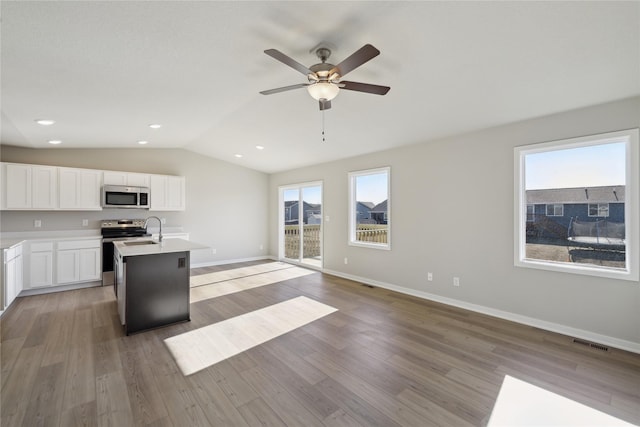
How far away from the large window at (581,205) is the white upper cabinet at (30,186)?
722 cm

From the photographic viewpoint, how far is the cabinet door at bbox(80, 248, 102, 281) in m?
4.92

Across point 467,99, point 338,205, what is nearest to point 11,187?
point 338,205

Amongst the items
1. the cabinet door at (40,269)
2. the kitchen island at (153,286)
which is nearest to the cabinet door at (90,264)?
the cabinet door at (40,269)

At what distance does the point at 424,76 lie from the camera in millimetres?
2840

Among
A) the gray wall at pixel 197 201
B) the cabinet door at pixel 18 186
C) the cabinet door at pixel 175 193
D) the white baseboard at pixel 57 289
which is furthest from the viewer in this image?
the cabinet door at pixel 175 193

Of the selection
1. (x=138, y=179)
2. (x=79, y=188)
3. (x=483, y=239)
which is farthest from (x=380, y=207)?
(x=79, y=188)

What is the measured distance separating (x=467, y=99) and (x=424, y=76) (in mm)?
687

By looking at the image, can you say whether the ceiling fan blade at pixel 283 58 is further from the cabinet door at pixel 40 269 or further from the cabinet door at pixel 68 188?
the cabinet door at pixel 40 269

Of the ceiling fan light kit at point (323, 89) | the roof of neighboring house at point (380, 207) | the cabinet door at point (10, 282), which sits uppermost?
the ceiling fan light kit at point (323, 89)

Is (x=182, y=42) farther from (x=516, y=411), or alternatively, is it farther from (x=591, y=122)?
(x=591, y=122)

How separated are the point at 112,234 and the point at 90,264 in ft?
2.12

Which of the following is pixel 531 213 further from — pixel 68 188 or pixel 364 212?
pixel 68 188

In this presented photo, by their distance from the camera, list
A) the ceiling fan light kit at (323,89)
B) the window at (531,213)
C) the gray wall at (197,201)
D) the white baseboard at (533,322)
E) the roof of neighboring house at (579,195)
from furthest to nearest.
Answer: the gray wall at (197,201), the window at (531,213), the roof of neighboring house at (579,195), the white baseboard at (533,322), the ceiling fan light kit at (323,89)

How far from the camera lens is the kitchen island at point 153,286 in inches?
126
